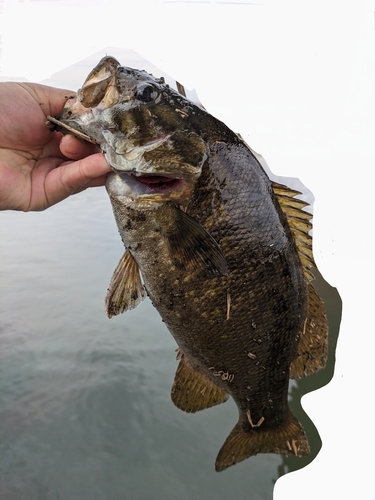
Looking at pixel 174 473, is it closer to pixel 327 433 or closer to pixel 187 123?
pixel 327 433

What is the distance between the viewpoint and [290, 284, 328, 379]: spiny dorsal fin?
5.12 feet

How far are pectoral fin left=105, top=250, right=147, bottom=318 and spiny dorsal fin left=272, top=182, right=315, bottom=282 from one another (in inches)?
19.7

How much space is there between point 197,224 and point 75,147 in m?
0.48

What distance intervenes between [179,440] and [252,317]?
1.98 meters

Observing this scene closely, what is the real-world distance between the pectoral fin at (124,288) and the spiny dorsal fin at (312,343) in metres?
0.60

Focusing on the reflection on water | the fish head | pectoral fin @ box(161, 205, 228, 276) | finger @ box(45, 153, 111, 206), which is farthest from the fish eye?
the reflection on water

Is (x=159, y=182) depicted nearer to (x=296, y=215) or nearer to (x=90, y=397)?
(x=296, y=215)

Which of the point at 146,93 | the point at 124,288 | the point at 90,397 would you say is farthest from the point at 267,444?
the point at 90,397

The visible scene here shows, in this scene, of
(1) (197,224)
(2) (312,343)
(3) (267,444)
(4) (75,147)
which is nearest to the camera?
(1) (197,224)

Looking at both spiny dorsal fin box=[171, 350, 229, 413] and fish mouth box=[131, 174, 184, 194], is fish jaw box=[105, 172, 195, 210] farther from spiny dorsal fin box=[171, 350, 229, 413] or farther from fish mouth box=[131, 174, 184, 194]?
spiny dorsal fin box=[171, 350, 229, 413]

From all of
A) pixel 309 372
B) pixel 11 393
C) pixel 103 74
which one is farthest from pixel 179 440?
pixel 103 74

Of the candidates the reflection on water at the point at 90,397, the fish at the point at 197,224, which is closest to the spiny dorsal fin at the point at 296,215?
the fish at the point at 197,224

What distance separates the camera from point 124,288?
1.42m

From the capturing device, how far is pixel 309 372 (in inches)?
64.6
